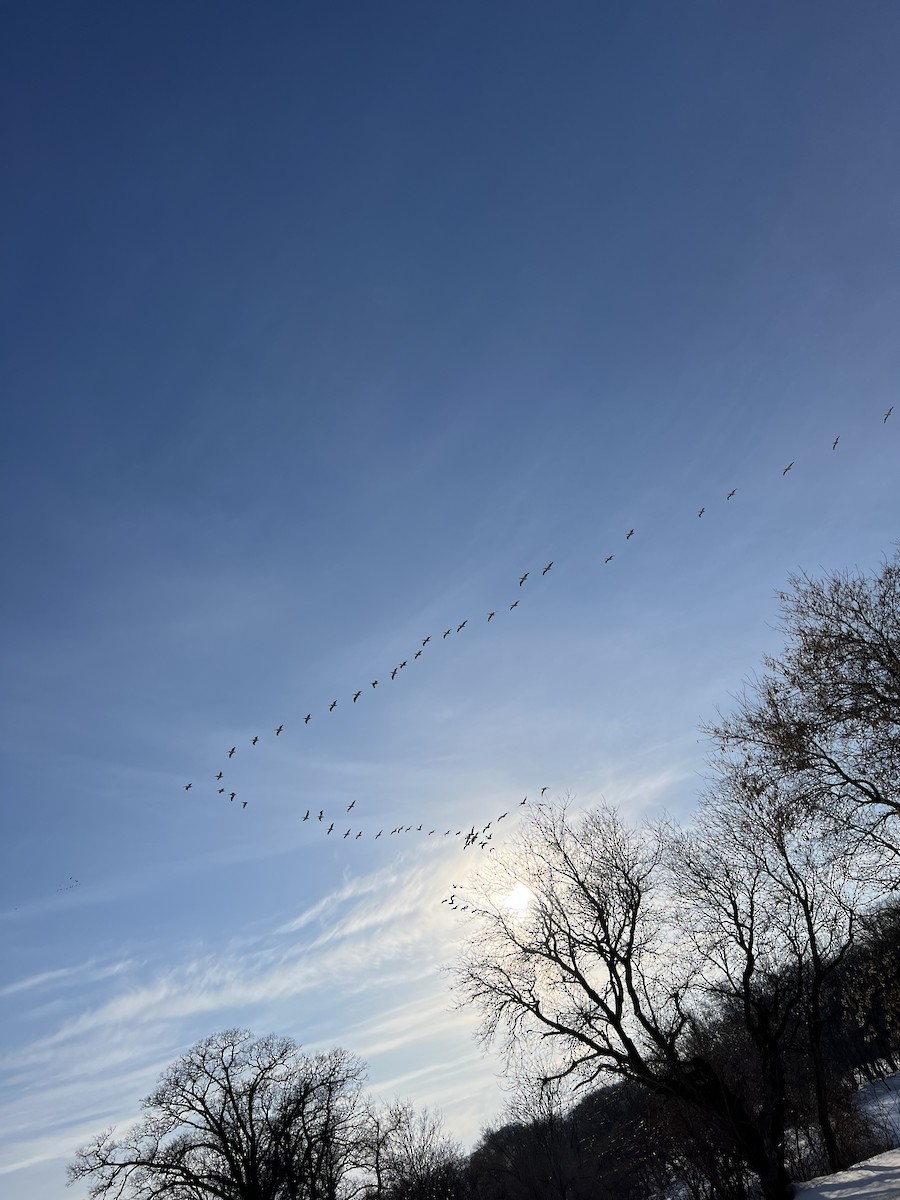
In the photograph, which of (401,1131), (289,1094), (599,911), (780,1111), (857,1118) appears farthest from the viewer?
(401,1131)

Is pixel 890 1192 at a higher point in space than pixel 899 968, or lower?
lower

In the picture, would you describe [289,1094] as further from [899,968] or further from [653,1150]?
[899,968]

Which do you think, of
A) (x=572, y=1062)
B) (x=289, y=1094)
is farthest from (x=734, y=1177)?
(x=289, y=1094)

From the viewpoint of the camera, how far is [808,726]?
14555 mm

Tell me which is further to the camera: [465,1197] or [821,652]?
[465,1197]

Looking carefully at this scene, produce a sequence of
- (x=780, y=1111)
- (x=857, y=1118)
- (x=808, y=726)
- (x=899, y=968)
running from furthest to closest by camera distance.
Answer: (x=857, y=1118), (x=780, y=1111), (x=899, y=968), (x=808, y=726)

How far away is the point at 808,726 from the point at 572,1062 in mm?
12599

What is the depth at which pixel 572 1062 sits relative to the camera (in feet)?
65.6

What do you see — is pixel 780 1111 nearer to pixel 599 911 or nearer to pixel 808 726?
pixel 599 911

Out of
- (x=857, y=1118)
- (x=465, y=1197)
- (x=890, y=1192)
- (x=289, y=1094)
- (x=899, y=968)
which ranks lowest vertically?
(x=465, y=1197)

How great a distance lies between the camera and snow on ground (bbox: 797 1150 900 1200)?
39.8 feet

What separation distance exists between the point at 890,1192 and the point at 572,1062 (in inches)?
386

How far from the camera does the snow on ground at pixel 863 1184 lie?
1214 cm

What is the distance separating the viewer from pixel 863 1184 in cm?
1361
